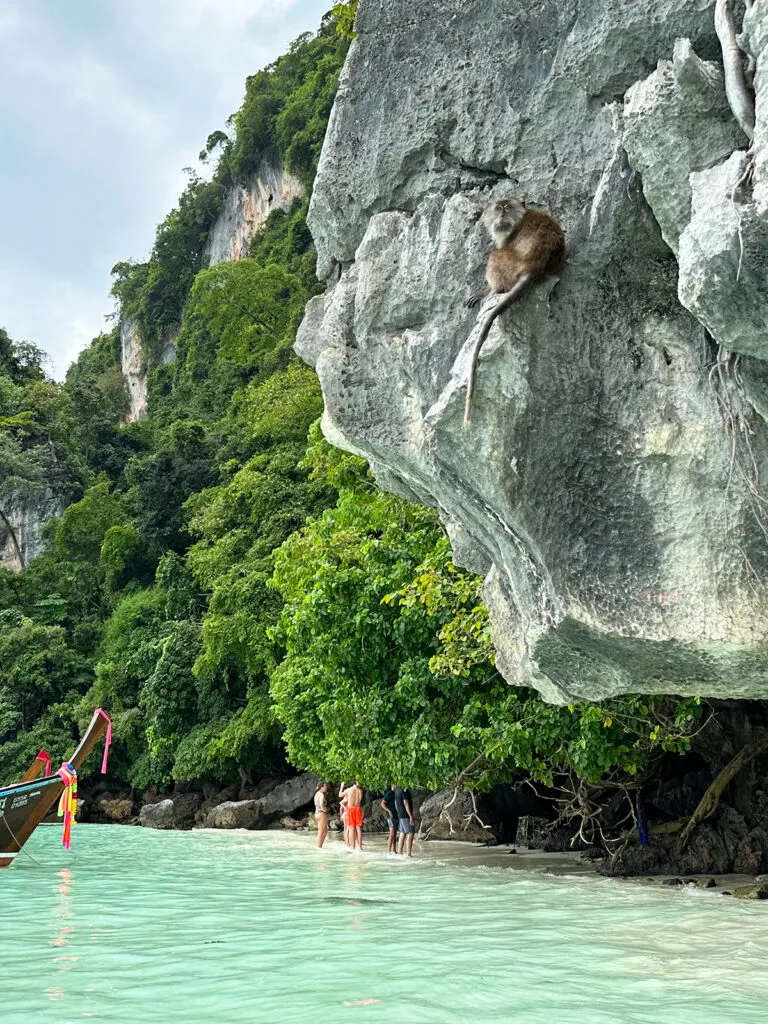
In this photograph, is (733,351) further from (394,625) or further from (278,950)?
(394,625)

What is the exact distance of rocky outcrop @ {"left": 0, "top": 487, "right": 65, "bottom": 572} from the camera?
40062 millimetres

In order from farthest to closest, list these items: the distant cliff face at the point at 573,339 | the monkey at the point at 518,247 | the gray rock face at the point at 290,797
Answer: the gray rock face at the point at 290,797, the monkey at the point at 518,247, the distant cliff face at the point at 573,339

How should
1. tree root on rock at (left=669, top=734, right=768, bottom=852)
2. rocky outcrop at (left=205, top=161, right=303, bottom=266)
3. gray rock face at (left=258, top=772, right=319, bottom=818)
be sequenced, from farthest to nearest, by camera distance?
rocky outcrop at (left=205, top=161, right=303, bottom=266)
gray rock face at (left=258, top=772, right=319, bottom=818)
tree root on rock at (left=669, top=734, right=768, bottom=852)

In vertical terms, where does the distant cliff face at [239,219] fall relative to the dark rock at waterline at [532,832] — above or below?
above

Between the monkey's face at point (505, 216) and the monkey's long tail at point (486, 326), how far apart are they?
0.30 meters

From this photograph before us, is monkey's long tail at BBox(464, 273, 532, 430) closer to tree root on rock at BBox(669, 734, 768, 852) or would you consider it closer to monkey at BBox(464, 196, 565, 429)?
monkey at BBox(464, 196, 565, 429)

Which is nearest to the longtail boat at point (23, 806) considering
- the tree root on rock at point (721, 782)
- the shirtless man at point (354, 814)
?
the shirtless man at point (354, 814)

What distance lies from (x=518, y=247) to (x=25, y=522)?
3830cm

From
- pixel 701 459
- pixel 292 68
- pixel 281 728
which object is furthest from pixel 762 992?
pixel 292 68

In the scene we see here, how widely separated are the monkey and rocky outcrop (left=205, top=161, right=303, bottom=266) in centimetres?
3585

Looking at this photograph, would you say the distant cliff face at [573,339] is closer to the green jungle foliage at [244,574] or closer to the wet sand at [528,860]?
the green jungle foliage at [244,574]

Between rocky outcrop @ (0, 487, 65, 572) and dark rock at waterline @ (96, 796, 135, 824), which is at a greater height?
rocky outcrop @ (0, 487, 65, 572)

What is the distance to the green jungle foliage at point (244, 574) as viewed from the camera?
33.3 ft

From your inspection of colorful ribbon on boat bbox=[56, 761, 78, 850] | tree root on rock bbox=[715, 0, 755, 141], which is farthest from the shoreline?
tree root on rock bbox=[715, 0, 755, 141]
